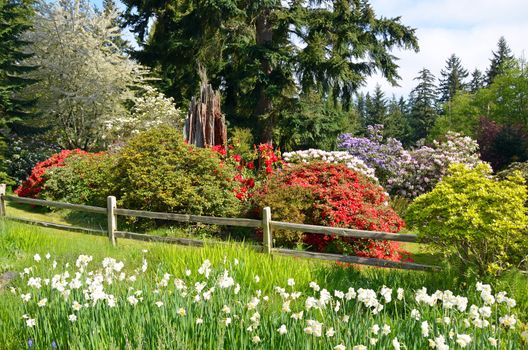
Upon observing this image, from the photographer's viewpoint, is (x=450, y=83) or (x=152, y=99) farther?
(x=450, y=83)

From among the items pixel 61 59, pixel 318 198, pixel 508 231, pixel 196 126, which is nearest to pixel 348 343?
pixel 508 231

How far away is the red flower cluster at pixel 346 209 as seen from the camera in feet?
27.4

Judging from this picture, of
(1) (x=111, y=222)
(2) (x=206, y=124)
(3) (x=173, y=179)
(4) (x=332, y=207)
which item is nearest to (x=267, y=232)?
(4) (x=332, y=207)

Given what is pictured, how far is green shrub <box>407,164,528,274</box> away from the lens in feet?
16.6

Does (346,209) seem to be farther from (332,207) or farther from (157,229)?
(157,229)

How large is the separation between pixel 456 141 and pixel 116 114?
577 inches

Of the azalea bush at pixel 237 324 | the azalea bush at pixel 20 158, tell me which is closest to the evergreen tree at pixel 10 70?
the azalea bush at pixel 20 158

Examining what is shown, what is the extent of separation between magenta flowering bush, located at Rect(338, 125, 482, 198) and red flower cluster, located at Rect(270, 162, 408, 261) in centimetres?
635

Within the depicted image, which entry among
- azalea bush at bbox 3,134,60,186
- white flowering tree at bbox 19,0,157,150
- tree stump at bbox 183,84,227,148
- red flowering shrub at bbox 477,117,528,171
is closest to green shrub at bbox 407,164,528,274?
tree stump at bbox 183,84,227,148

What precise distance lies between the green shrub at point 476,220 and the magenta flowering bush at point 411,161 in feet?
32.6

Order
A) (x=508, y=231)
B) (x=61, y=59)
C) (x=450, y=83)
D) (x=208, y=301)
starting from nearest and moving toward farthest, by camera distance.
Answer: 1. (x=208, y=301)
2. (x=508, y=231)
3. (x=61, y=59)
4. (x=450, y=83)

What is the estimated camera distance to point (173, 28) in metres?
24.0

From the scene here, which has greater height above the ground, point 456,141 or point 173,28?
point 173,28

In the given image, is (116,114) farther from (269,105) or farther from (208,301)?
(208,301)
